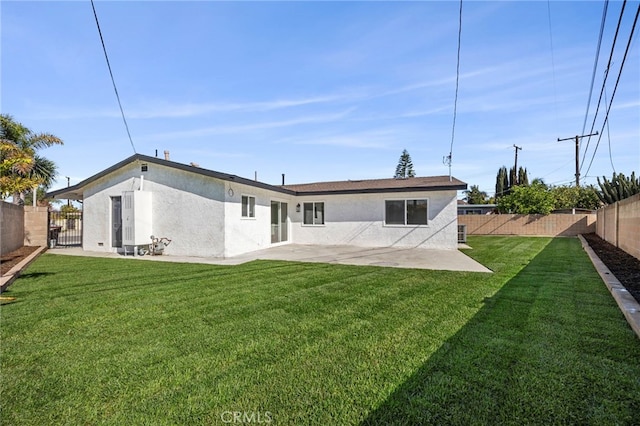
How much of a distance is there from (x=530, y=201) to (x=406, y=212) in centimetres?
1249

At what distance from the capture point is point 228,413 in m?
2.24

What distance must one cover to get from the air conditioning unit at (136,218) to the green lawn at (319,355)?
539 centimetres

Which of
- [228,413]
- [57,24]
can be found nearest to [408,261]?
[228,413]

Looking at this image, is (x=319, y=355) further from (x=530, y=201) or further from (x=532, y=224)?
(x=530, y=201)

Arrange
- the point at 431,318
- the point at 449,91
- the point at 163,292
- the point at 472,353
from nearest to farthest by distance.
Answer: the point at 472,353 → the point at 431,318 → the point at 163,292 → the point at 449,91

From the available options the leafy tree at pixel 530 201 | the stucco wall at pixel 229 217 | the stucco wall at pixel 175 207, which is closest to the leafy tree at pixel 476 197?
the leafy tree at pixel 530 201

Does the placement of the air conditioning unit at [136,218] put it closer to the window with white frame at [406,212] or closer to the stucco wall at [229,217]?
the stucco wall at [229,217]

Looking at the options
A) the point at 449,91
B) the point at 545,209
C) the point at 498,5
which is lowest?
the point at 545,209

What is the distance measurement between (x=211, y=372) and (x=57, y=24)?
386 inches

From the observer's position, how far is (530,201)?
2098 centimetres

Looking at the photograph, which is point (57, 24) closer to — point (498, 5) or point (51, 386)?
point (51, 386)

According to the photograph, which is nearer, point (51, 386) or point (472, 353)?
point (51, 386)
